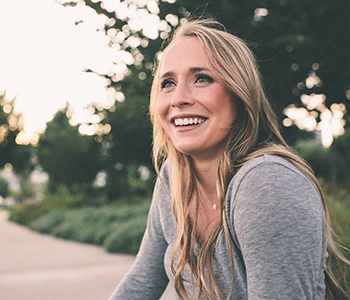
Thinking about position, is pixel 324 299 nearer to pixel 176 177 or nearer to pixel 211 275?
pixel 211 275

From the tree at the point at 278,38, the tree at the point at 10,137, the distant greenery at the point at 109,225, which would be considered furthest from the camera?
the tree at the point at 10,137

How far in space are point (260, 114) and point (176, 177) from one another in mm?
377

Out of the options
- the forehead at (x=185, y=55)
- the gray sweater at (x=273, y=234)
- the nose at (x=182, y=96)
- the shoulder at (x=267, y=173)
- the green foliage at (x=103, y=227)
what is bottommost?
the green foliage at (x=103, y=227)

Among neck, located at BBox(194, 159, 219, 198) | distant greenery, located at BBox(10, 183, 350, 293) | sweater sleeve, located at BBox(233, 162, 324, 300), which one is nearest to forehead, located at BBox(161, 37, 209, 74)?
neck, located at BBox(194, 159, 219, 198)

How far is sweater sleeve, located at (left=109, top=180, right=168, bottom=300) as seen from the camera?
1918 millimetres

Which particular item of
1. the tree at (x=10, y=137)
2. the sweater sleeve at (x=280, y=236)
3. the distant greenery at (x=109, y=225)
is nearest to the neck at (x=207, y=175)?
the sweater sleeve at (x=280, y=236)

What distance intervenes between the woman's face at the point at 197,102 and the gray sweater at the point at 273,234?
9.6 inches

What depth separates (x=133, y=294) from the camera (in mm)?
1913

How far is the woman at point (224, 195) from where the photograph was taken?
1234 millimetres

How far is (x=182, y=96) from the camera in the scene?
5.36 ft

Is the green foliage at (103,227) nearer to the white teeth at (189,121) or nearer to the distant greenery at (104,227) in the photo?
the distant greenery at (104,227)

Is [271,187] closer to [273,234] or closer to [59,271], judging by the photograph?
[273,234]

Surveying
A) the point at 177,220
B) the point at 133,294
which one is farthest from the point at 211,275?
the point at 133,294

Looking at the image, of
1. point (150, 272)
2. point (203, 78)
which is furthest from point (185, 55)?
point (150, 272)
